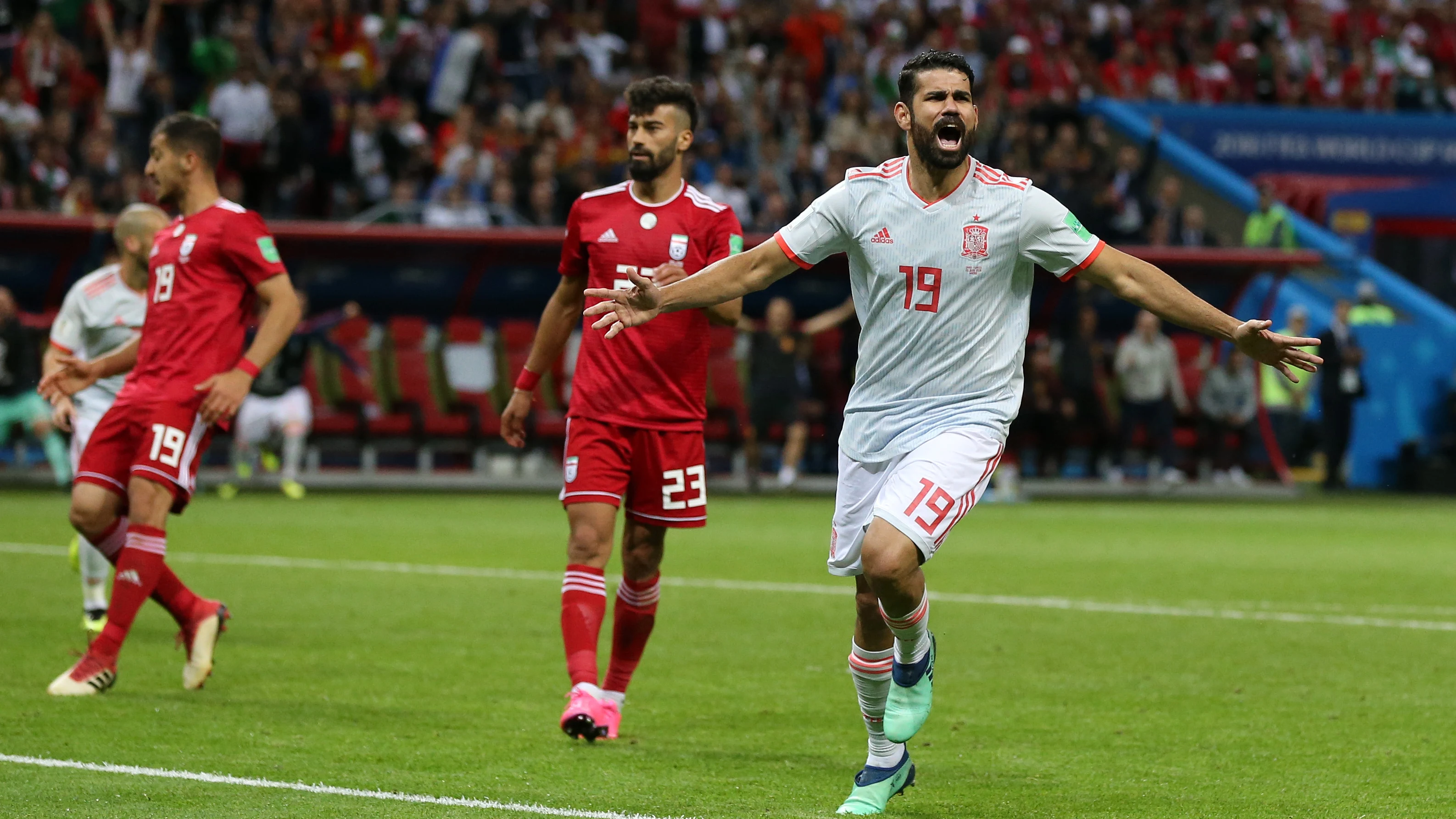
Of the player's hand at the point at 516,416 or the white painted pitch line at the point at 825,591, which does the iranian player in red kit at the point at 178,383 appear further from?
the white painted pitch line at the point at 825,591

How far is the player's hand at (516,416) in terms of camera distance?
778cm

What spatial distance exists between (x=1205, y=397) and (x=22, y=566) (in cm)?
1591

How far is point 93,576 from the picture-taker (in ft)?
33.6

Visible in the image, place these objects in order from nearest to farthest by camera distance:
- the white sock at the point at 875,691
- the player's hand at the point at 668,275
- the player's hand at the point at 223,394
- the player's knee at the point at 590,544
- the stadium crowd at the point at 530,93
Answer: the white sock at the point at 875,691 → the player's hand at the point at 668,275 → the player's knee at the point at 590,544 → the player's hand at the point at 223,394 → the stadium crowd at the point at 530,93

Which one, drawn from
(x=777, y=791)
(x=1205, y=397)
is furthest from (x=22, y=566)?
(x=1205, y=397)

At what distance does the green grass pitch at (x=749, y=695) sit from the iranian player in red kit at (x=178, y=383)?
1.12 ft

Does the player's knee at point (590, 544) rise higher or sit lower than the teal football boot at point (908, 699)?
higher

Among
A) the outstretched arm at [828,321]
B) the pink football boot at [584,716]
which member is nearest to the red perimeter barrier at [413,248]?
the outstretched arm at [828,321]

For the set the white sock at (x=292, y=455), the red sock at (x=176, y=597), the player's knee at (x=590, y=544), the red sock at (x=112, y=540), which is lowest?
the white sock at (x=292, y=455)

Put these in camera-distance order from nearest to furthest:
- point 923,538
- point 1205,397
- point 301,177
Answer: point 923,538 → point 301,177 → point 1205,397

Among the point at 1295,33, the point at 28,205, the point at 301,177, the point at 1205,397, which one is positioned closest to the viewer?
the point at 28,205

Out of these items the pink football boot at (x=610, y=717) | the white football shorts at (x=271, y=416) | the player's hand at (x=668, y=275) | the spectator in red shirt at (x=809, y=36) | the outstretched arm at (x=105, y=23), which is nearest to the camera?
the player's hand at (x=668, y=275)

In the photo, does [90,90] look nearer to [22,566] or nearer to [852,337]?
[852,337]

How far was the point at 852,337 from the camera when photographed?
23844mm
